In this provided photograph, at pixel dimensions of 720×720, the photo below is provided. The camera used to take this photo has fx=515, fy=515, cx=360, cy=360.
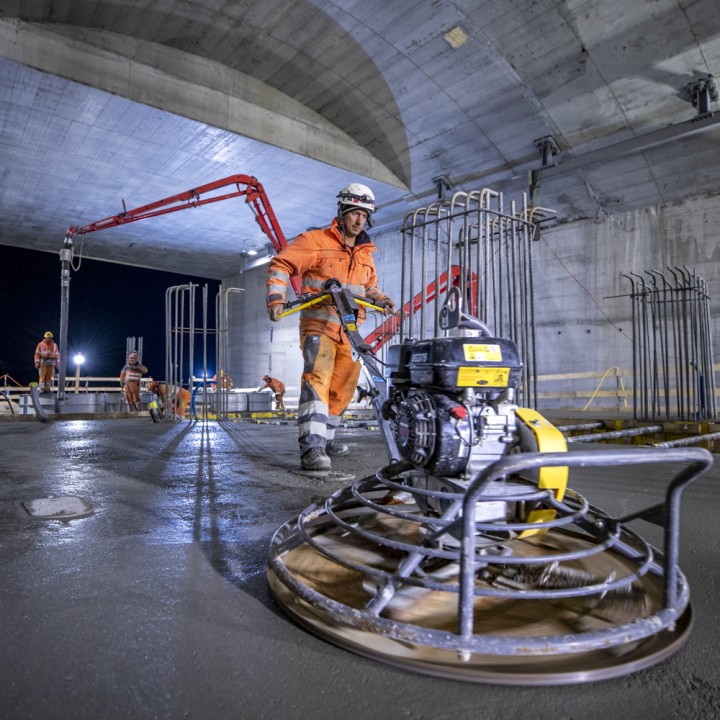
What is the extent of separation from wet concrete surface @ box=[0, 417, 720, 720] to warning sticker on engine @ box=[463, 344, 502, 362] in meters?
0.93

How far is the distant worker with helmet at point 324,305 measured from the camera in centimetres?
362

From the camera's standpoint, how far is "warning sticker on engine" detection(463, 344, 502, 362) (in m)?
1.75

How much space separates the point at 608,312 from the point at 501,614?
10.4 meters

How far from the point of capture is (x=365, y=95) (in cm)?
1040

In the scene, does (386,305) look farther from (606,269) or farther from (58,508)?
(606,269)

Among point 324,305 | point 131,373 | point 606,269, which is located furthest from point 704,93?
point 131,373

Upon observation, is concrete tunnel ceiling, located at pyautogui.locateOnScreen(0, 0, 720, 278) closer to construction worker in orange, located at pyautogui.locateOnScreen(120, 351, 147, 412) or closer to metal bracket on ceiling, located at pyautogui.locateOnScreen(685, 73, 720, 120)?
metal bracket on ceiling, located at pyautogui.locateOnScreen(685, 73, 720, 120)

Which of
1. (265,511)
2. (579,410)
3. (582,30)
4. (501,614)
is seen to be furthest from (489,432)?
(579,410)

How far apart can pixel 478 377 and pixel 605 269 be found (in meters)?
10.3

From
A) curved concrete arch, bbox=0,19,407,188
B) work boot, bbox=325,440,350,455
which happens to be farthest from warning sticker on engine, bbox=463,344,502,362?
curved concrete arch, bbox=0,19,407,188

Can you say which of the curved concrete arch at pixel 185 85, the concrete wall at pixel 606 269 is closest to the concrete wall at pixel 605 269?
the concrete wall at pixel 606 269

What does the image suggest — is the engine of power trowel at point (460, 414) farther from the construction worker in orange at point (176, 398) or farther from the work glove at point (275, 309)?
the construction worker in orange at point (176, 398)

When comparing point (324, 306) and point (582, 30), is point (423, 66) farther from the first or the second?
point (324, 306)

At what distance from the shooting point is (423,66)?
363 inches
